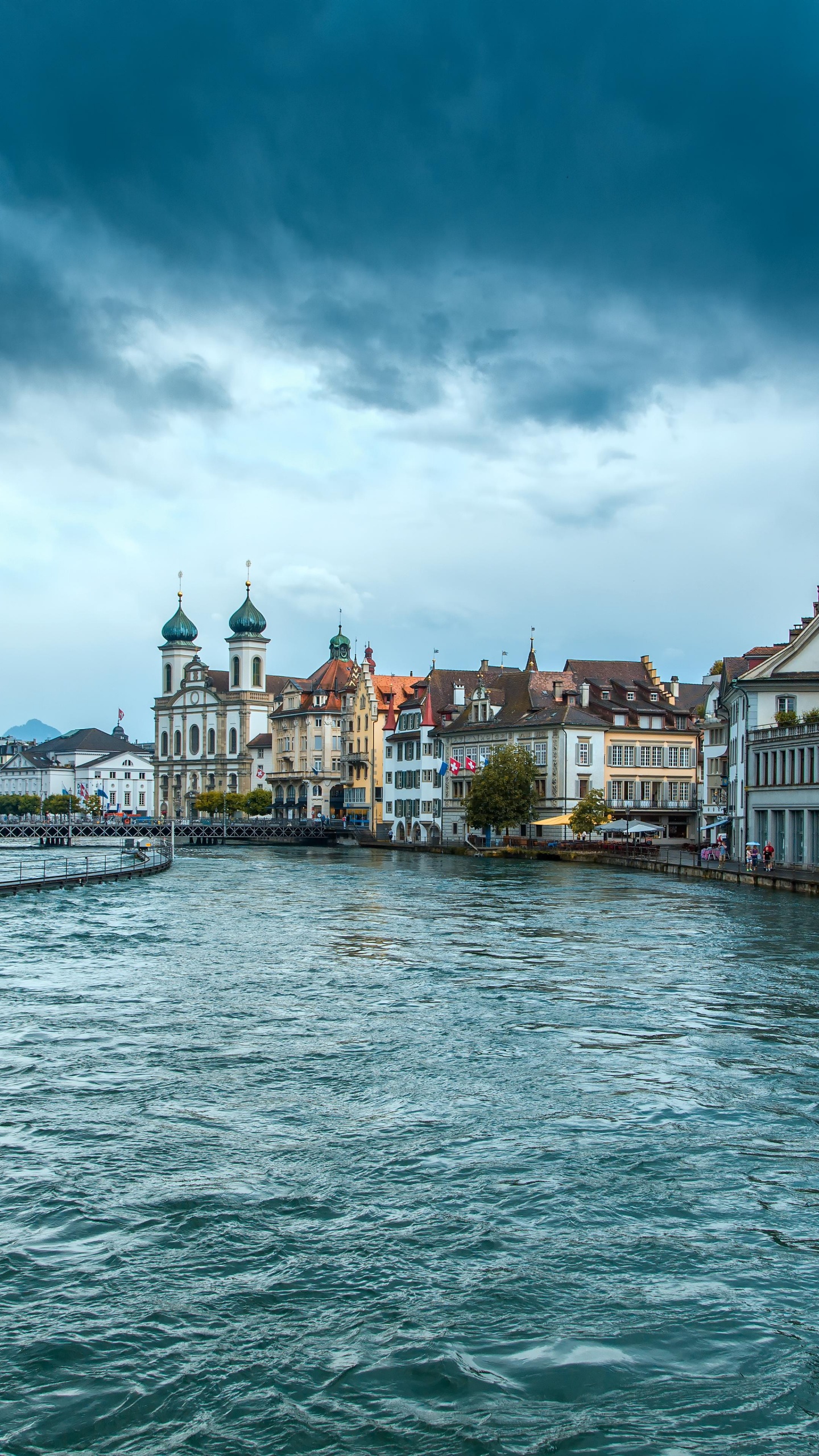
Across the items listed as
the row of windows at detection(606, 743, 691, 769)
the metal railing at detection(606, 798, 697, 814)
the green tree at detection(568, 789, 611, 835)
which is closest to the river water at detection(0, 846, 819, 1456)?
the green tree at detection(568, 789, 611, 835)

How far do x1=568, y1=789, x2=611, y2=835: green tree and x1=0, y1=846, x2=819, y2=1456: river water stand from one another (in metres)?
65.1

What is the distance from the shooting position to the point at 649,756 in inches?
4218

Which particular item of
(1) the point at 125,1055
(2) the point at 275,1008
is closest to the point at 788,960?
(2) the point at 275,1008

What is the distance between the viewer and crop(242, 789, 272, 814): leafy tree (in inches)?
6698

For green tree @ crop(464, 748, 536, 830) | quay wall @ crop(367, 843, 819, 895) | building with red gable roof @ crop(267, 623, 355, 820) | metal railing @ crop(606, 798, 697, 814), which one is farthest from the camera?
building with red gable roof @ crop(267, 623, 355, 820)

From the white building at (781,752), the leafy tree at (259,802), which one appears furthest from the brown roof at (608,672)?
the leafy tree at (259,802)

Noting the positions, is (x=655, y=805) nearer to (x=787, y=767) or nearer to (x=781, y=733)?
(x=781, y=733)

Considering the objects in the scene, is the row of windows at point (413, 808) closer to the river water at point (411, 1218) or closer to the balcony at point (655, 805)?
the balcony at point (655, 805)

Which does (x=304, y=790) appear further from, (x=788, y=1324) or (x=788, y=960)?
(x=788, y=1324)

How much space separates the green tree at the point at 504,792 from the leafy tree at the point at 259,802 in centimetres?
7316

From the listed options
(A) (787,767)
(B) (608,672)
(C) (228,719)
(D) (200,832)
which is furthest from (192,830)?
(A) (787,767)

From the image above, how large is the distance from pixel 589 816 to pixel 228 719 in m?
103

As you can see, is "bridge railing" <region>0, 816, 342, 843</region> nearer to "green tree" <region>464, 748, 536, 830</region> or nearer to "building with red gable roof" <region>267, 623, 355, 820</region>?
"building with red gable roof" <region>267, 623, 355, 820</region>

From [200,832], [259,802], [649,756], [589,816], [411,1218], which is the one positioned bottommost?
[200,832]
